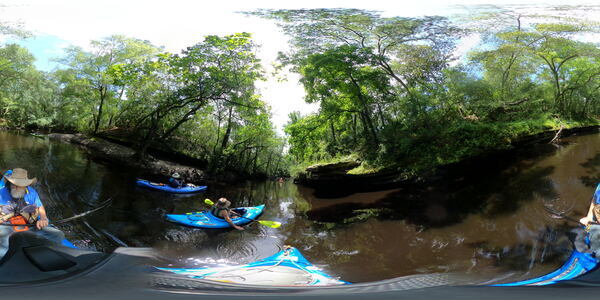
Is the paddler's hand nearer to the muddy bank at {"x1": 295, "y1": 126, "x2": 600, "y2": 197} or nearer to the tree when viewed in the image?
the tree

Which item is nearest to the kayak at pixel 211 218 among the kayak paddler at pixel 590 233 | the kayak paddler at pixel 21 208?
the kayak paddler at pixel 21 208

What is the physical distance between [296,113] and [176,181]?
0.65m

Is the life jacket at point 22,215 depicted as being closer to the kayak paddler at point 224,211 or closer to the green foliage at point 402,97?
the kayak paddler at point 224,211

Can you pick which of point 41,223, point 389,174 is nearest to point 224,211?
point 41,223

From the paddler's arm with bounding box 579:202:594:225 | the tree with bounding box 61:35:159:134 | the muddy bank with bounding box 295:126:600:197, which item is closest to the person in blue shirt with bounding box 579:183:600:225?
the paddler's arm with bounding box 579:202:594:225

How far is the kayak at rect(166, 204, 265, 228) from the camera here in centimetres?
115

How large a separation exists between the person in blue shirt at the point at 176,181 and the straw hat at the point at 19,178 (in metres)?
0.53

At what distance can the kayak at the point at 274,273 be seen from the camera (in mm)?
964

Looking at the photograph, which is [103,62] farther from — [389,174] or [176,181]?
[389,174]

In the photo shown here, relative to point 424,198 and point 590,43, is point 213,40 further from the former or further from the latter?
point 590,43

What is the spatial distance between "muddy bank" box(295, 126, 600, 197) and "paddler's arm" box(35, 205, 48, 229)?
1.03 m

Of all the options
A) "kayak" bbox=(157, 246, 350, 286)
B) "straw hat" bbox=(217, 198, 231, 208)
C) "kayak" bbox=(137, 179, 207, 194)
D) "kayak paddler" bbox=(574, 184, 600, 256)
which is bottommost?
"kayak" bbox=(157, 246, 350, 286)

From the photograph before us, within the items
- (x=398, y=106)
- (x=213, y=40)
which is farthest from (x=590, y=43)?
(x=213, y=40)

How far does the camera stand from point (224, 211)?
1188 millimetres
